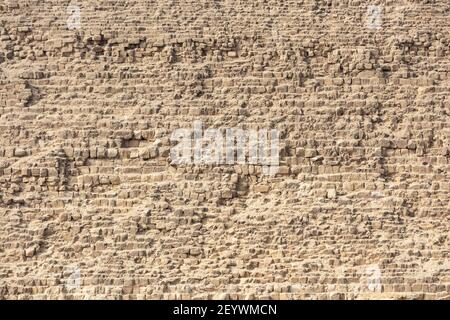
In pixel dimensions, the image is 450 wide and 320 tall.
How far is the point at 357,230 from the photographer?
367 inches

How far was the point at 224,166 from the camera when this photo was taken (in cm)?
964

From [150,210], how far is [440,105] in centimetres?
279

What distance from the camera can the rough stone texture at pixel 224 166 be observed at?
30.0 ft

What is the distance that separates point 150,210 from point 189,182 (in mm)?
430

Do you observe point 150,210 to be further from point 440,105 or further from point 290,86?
point 440,105

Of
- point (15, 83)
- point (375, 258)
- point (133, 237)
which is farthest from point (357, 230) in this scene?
point (15, 83)

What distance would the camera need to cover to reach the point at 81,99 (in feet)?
32.8

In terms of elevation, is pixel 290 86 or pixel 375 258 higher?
pixel 290 86

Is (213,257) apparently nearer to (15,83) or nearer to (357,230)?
(357,230)

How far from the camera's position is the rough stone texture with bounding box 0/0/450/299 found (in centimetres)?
914

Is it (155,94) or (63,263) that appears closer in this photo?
(63,263)

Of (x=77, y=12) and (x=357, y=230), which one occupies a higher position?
(x=77, y=12)

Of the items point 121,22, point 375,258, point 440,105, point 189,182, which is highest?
point 121,22

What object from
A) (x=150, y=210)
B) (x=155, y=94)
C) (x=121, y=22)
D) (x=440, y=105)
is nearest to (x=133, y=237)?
(x=150, y=210)
